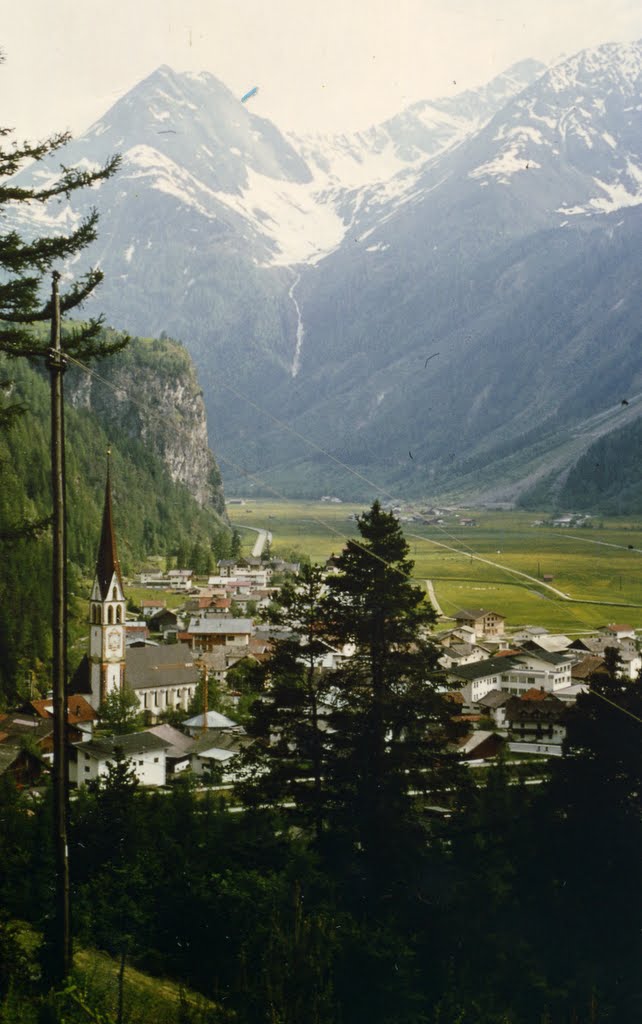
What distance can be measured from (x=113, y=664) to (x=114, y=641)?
151cm

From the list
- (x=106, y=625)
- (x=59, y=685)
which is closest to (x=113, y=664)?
(x=106, y=625)

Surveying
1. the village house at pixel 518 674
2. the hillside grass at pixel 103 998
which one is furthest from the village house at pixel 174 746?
the hillside grass at pixel 103 998

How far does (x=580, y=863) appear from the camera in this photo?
30.7 m

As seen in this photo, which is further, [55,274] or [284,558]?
[284,558]

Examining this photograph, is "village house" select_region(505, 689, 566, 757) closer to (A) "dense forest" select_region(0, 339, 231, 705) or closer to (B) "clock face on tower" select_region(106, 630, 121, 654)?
(A) "dense forest" select_region(0, 339, 231, 705)

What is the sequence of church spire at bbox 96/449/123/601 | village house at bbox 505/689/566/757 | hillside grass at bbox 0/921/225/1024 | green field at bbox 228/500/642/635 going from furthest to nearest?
1. green field at bbox 228/500/642/635
2. church spire at bbox 96/449/123/601
3. village house at bbox 505/689/566/757
4. hillside grass at bbox 0/921/225/1024

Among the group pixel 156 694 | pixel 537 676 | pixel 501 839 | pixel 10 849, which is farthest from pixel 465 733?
pixel 156 694

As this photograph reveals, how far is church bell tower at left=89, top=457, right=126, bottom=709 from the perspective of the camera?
67375 mm

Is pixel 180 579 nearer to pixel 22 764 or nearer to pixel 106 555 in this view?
pixel 106 555

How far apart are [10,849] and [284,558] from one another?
368 feet

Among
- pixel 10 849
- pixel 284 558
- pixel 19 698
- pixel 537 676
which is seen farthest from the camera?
pixel 284 558

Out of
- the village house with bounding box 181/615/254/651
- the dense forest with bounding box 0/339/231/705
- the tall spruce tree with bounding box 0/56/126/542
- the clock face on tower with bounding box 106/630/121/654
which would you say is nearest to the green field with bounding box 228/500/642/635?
the village house with bounding box 181/615/254/651

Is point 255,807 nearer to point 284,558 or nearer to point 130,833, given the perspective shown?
point 130,833

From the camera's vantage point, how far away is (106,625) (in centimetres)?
6819
